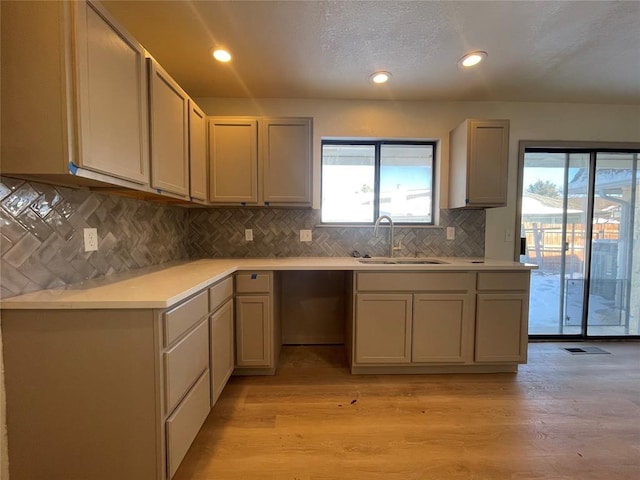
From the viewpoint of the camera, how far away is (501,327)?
7.17 feet

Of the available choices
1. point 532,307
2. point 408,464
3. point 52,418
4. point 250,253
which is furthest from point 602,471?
point 250,253

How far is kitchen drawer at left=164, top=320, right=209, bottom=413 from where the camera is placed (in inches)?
45.0

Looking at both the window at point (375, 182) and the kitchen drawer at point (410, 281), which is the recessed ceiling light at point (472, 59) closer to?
the window at point (375, 182)

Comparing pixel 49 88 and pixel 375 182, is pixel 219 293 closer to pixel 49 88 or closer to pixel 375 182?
pixel 49 88

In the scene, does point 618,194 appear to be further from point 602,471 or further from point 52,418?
point 52,418

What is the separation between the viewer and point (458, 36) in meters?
1.76

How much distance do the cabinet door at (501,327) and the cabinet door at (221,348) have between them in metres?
1.93

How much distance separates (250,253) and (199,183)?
2.80ft

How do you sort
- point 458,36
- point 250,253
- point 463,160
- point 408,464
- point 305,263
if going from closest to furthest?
point 408,464 → point 458,36 → point 305,263 → point 463,160 → point 250,253

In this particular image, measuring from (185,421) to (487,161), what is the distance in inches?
112

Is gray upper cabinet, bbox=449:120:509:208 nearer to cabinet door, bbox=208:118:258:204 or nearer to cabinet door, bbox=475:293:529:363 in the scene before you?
cabinet door, bbox=475:293:529:363

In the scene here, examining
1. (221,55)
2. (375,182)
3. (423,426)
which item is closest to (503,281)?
(423,426)

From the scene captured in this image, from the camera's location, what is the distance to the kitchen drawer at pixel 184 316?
1141 millimetres

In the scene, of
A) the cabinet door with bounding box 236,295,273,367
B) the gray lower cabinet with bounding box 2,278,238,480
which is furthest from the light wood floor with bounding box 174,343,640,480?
the gray lower cabinet with bounding box 2,278,238,480
